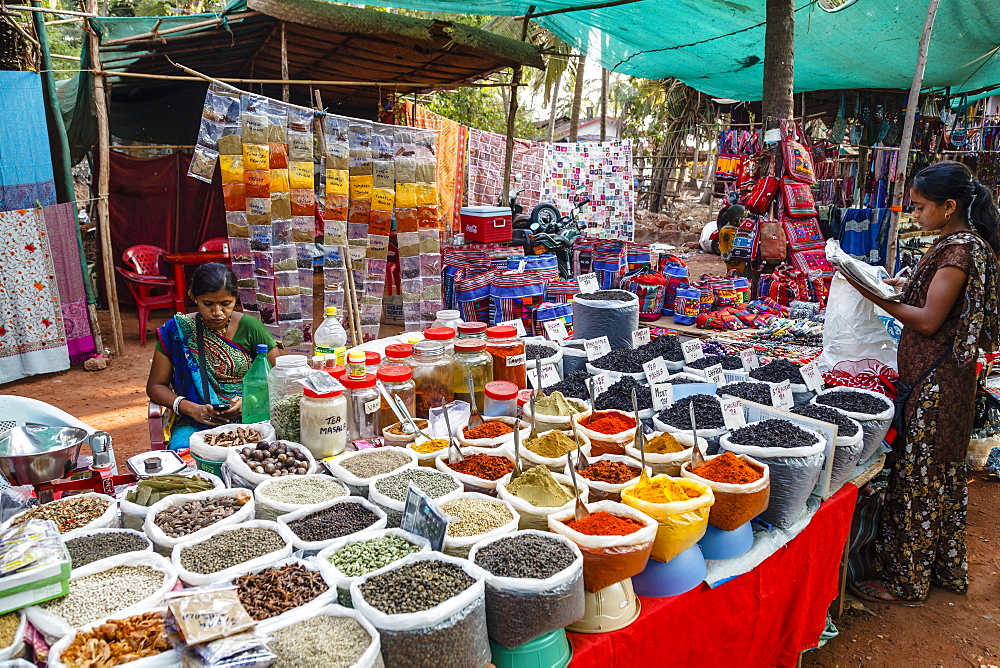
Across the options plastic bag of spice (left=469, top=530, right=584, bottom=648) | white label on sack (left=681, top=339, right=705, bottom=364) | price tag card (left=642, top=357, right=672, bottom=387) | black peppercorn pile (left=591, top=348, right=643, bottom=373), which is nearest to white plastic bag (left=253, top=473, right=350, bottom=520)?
plastic bag of spice (left=469, top=530, right=584, bottom=648)

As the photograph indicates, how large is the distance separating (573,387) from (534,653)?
121cm

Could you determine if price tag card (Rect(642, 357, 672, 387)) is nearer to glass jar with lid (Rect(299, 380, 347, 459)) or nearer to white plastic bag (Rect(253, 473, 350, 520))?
glass jar with lid (Rect(299, 380, 347, 459))

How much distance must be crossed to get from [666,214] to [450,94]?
5.87 metres

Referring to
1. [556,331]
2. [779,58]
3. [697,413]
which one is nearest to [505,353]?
[556,331]

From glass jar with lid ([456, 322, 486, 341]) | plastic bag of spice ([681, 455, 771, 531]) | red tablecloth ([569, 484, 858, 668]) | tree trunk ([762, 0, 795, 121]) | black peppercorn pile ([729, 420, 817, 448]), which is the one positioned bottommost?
red tablecloth ([569, 484, 858, 668])

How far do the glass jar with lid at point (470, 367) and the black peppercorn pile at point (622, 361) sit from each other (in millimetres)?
497

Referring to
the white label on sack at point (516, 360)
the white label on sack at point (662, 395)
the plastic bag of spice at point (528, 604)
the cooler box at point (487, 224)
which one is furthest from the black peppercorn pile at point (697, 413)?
the cooler box at point (487, 224)

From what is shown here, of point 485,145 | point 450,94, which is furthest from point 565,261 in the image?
point 450,94

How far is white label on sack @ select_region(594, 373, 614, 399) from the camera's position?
229cm

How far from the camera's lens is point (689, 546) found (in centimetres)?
158

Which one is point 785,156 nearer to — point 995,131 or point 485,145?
point 485,145

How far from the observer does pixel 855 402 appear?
2340mm

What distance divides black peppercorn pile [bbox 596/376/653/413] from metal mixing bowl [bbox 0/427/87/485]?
1.55 metres

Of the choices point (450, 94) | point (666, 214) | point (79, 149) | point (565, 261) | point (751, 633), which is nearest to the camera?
point (751, 633)
